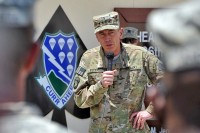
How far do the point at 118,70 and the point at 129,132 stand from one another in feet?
1.40

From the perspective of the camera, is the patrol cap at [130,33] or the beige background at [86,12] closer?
the patrol cap at [130,33]

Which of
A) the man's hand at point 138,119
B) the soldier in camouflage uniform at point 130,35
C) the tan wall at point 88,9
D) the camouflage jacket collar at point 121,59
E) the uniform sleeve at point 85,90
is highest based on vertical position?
the tan wall at point 88,9

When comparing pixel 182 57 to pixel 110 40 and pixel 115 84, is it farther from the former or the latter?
pixel 110 40

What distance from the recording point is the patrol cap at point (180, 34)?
3.05 ft

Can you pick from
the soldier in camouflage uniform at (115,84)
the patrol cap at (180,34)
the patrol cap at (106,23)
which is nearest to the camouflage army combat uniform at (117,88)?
the soldier in camouflage uniform at (115,84)

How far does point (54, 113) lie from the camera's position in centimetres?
503

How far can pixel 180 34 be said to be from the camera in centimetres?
94

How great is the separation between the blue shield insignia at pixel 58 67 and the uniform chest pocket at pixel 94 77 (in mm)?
1119

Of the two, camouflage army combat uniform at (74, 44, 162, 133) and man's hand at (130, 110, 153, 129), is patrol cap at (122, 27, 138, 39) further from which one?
man's hand at (130, 110, 153, 129)

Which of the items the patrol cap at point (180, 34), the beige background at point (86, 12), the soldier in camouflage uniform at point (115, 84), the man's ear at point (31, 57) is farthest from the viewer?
the beige background at point (86, 12)

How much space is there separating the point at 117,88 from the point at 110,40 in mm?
341

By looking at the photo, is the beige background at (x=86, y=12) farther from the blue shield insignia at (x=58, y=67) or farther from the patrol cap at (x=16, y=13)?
the patrol cap at (x=16, y=13)

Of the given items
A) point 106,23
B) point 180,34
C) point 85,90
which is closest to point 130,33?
point 106,23

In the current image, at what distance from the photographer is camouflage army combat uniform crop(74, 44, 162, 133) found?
3.83 metres
